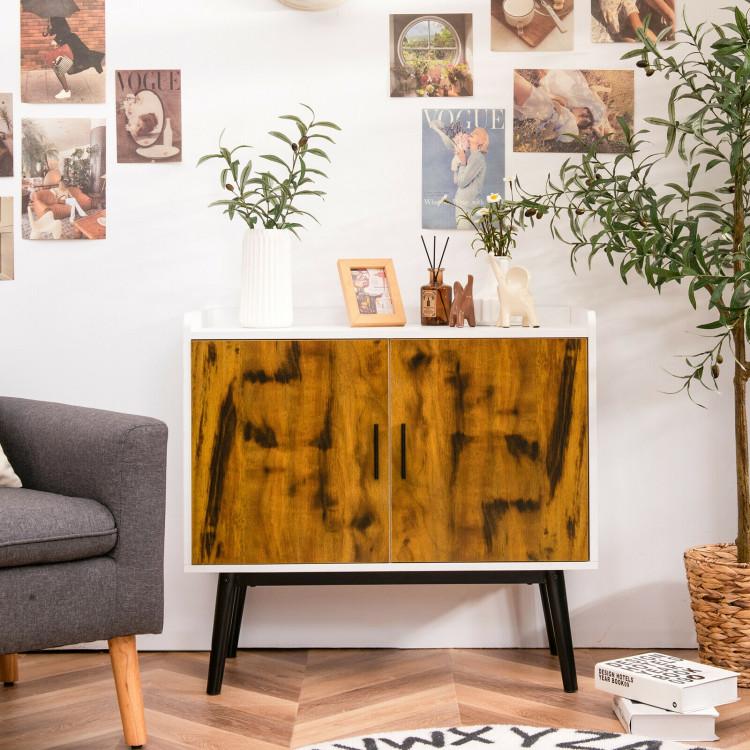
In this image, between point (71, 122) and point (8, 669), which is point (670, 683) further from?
point (71, 122)

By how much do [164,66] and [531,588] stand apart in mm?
1732

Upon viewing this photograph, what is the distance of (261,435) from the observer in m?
2.27

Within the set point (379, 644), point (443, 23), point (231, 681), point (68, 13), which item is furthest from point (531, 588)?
point (68, 13)

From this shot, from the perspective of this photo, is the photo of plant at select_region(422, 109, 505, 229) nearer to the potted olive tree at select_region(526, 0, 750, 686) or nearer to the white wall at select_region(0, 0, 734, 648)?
the white wall at select_region(0, 0, 734, 648)

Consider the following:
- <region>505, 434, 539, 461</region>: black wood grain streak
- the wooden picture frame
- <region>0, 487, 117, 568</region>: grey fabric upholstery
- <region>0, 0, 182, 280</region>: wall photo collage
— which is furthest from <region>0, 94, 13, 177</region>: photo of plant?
<region>505, 434, 539, 461</region>: black wood grain streak

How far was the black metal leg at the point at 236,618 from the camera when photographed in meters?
2.46

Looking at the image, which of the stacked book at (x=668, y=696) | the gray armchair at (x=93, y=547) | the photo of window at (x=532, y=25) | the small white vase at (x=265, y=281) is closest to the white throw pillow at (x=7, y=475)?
the gray armchair at (x=93, y=547)

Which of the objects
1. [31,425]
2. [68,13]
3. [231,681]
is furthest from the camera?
[68,13]

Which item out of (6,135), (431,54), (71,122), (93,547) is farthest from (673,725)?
(6,135)

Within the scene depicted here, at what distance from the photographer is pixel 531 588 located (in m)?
2.68

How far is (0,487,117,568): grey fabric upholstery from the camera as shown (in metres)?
1.77

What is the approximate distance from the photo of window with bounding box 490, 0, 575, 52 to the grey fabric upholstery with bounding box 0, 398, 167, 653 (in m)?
1.45

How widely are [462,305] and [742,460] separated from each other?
79 cm

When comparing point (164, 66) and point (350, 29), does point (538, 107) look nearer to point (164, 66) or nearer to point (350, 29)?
point (350, 29)
